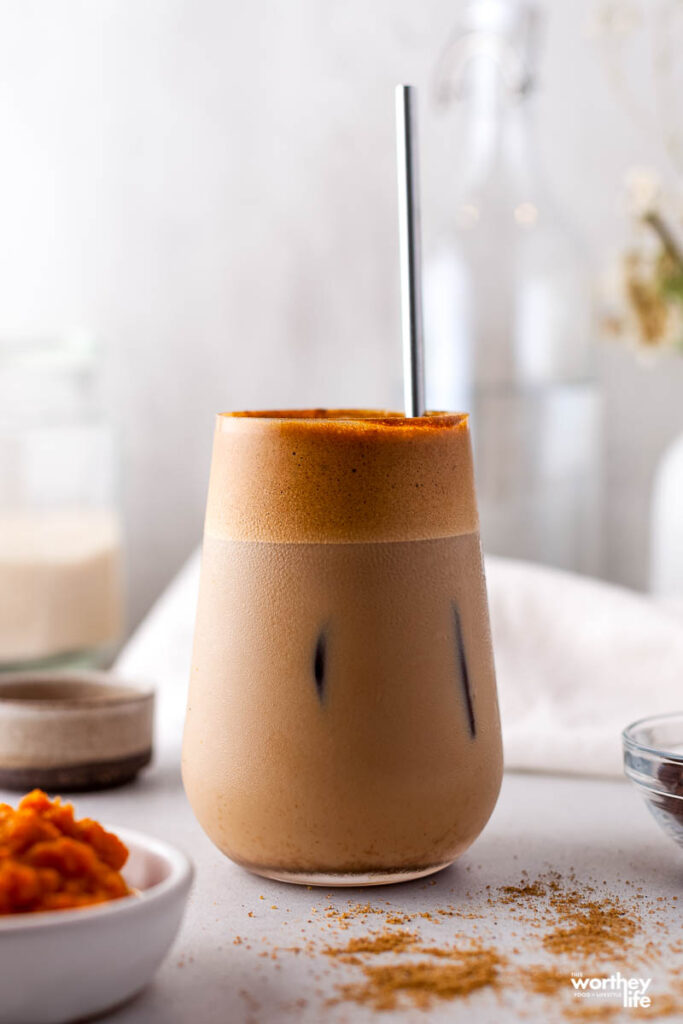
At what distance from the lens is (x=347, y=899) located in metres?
0.52

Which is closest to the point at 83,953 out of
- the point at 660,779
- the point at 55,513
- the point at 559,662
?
Result: the point at 660,779

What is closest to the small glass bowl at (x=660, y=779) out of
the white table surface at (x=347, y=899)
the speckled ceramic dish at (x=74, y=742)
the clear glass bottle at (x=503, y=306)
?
the white table surface at (x=347, y=899)

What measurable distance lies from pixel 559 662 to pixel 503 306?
0.39 metres

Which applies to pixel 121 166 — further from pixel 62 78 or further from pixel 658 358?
pixel 658 358

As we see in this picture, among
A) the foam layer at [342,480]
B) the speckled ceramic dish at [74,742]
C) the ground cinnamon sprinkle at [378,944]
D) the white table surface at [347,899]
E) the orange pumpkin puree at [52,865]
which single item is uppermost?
the foam layer at [342,480]

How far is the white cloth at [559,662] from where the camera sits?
731 mm

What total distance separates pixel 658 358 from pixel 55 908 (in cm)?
96

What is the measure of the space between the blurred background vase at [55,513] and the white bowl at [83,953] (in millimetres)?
706

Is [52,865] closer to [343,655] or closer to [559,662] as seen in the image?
[343,655]

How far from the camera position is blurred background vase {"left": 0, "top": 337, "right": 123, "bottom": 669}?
1.09 meters

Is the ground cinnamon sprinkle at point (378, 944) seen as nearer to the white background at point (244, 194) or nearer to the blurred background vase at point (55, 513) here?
the blurred background vase at point (55, 513)

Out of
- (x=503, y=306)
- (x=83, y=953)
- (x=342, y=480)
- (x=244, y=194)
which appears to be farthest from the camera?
(x=244, y=194)

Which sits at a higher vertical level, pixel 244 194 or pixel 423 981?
pixel 244 194

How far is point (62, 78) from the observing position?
1.25 metres
